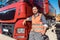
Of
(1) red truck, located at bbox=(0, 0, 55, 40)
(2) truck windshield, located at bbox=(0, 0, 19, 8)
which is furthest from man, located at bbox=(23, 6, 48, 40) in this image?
(2) truck windshield, located at bbox=(0, 0, 19, 8)

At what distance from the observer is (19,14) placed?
12.3 feet

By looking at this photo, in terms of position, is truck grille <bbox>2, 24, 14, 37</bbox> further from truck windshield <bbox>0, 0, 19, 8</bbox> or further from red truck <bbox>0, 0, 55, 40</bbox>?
truck windshield <bbox>0, 0, 19, 8</bbox>

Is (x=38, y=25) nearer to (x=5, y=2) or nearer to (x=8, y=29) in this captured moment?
(x=8, y=29)

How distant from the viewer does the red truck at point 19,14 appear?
3629 millimetres

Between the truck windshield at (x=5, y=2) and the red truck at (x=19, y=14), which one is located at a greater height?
the truck windshield at (x=5, y=2)

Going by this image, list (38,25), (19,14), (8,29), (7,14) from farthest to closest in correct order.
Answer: (7,14), (8,29), (19,14), (38,25)

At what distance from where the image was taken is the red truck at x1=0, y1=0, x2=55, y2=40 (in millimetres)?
3629

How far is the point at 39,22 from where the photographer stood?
310cm

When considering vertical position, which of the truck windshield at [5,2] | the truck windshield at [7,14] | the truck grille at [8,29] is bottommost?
the truck grille at [8,29]

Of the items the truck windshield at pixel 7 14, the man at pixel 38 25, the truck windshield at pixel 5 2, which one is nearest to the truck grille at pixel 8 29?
the truck windshield at pixel 7 14

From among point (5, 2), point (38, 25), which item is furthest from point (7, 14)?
point (38, 25)

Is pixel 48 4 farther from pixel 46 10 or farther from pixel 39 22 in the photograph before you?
A: pixel 39 22

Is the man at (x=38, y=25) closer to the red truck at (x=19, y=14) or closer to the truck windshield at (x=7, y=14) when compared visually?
the red truck at (x=19, y=14)

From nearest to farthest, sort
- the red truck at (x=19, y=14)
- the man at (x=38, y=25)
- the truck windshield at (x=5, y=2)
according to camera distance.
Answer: the man at (x=38, y=25)
the red truck at (x=19, y=14)
the truck windshield at (x=5, y=2)
